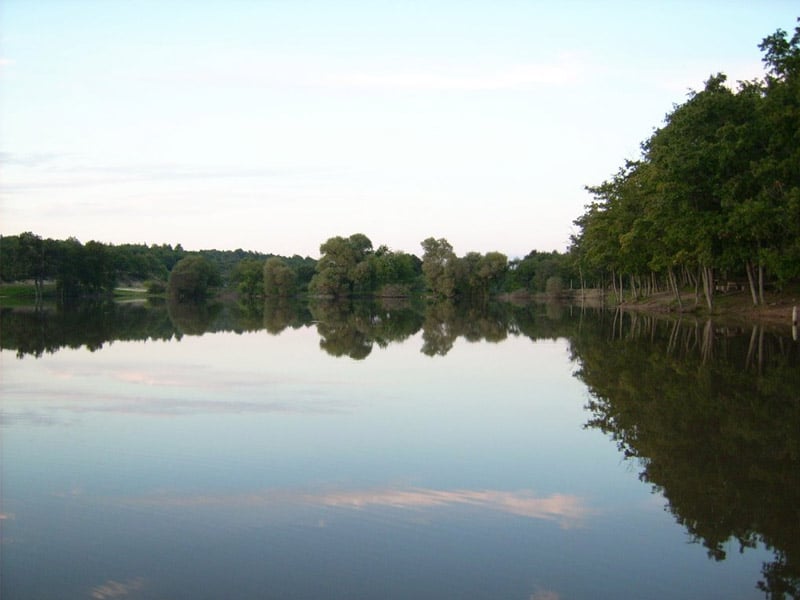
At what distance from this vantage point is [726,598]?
6840 mm

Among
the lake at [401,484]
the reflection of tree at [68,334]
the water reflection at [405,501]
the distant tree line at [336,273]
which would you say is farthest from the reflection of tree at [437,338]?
the distant tree line at [336,273]

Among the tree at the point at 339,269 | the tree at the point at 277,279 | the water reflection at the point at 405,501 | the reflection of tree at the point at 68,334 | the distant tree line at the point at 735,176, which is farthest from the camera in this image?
the tree at the point at 277,279

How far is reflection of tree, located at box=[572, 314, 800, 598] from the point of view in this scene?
8.56 meters

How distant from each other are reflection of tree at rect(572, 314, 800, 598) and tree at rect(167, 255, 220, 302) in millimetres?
102844

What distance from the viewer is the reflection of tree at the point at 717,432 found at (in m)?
8.56

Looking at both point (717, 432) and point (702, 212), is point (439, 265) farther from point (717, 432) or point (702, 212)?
point (717, 432)

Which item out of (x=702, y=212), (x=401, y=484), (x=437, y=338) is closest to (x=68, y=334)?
(x=437, y=338)

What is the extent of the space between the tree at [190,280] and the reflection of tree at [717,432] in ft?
337

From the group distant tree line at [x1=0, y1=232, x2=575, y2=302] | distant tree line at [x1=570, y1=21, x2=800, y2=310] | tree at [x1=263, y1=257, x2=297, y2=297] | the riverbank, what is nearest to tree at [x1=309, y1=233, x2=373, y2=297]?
distant tree line at [x1=0, y1=232, x2=575, y2=302]

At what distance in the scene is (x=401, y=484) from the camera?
33.6 ft

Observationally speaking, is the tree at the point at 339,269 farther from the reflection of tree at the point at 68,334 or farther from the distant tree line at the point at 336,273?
the reflection of tree at the point at 68,334

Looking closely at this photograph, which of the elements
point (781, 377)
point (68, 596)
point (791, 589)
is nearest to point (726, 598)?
point (791, 589)

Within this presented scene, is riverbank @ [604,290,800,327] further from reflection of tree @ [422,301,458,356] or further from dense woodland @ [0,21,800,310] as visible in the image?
reflection of tree @ [422,301,458,356]

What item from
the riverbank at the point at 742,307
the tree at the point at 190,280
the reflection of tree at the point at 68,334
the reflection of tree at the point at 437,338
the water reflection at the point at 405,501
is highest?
the tree at the point at 190,280
